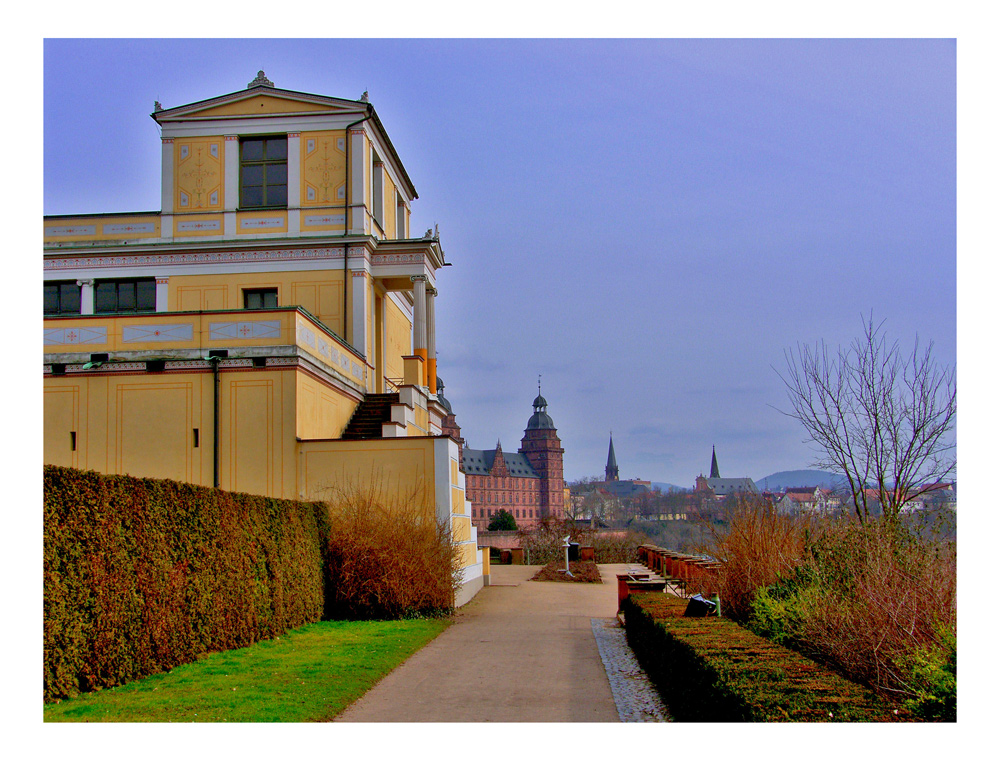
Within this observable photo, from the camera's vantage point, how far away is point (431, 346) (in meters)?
27.2

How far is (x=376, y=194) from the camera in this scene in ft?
90.0

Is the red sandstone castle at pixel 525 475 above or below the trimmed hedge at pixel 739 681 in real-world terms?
below

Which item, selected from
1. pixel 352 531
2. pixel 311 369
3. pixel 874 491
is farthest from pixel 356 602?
pixel 874 491

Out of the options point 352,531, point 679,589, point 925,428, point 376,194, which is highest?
point 376,194

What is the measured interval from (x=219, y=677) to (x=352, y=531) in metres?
6.69

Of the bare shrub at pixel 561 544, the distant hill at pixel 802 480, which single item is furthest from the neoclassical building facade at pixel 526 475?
the distant hill at pixel 802 480

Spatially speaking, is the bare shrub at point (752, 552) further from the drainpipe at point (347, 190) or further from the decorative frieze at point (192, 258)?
the decorative frieze at point (192, 258)

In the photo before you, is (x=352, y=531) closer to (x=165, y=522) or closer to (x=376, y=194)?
(x=165, y=522)

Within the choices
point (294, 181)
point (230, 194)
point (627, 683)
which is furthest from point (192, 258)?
point (627, 683)

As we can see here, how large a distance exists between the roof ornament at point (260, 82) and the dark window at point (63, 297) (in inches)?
295

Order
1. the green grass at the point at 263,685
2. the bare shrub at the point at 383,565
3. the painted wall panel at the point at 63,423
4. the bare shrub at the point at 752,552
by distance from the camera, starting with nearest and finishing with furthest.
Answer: the green grass at the point at 263,685
the bare shrub at the point at 752,552
the bare shrub at the point at 383,565
the painted wall panel at the point at 63,423

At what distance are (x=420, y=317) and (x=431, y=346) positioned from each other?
145 centimetres

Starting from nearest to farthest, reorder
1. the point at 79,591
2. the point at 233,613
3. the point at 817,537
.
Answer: the point at 79,591 < the point at 233,613 < the point at 817,537

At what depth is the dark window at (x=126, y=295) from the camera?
26.0 metres
